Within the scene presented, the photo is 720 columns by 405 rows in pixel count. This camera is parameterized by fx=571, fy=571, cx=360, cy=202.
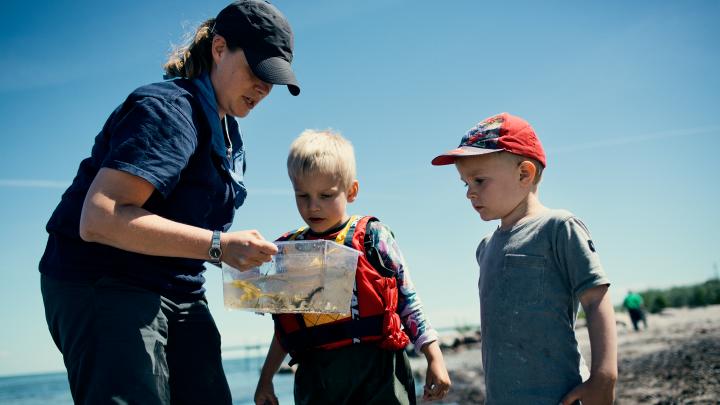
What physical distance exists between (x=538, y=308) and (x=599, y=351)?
12.7 inches

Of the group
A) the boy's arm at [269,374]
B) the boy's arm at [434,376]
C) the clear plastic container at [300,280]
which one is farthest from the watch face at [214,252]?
the boy's arm at [434,376]

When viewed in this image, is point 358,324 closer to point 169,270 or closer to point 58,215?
point 169,270

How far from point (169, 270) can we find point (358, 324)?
0.90m

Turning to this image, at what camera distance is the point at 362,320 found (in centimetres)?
272

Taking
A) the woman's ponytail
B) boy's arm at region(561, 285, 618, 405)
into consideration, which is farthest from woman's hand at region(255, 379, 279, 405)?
the woman's ponytail

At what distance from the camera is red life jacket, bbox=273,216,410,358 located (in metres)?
2.71

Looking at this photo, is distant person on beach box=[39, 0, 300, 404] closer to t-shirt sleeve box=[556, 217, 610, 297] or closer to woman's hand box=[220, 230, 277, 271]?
woman's hand box=[220, 230, 277, 271]

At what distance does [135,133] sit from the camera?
2.05 m

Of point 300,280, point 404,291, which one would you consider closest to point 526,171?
point 404,291

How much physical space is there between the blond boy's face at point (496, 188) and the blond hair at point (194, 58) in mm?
1392

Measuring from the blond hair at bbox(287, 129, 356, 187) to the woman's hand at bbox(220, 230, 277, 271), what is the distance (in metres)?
0.86

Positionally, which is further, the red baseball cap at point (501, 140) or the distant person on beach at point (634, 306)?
the distant person on beach at point (634, 306)

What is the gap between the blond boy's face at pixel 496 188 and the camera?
9.04 feet

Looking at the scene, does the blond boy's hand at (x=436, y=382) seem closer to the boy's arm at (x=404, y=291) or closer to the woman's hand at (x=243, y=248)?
the boy's arm at (x=404, y=291)
